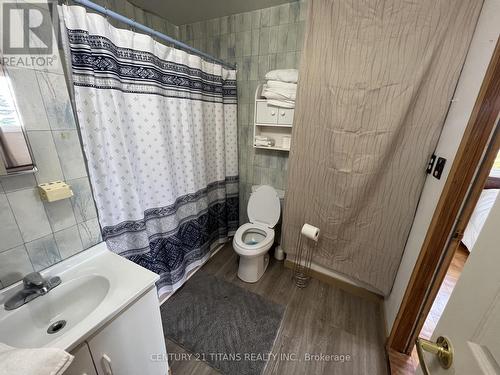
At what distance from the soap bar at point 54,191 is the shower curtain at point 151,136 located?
157mm

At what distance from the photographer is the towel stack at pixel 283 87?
66.6 inches

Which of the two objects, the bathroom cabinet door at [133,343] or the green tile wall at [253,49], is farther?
the green tile wall at [253,49]

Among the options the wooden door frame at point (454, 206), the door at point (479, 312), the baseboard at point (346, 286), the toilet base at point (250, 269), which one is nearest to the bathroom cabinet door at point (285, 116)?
the wooden door frame at point (454, 206)

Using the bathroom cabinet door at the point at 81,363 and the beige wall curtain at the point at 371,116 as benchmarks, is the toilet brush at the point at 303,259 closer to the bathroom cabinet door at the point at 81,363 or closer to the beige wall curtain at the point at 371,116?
the beige wall curtain at the point at 371,116

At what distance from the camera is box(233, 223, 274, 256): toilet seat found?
173 centimetres

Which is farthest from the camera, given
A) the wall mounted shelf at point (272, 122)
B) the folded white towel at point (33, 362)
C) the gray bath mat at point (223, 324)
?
the wall mounted shelf at point (272, 122)

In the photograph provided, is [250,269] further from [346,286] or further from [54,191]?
[54,191]

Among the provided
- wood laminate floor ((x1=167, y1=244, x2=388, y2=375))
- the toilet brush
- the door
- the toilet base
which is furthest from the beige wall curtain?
the door

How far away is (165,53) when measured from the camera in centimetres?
137

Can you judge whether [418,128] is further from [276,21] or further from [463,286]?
[276,21]

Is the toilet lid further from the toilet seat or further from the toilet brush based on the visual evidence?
the toilet brush

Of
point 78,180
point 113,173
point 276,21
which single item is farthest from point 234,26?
point 78,180

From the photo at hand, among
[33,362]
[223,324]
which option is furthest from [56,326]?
[223,324]

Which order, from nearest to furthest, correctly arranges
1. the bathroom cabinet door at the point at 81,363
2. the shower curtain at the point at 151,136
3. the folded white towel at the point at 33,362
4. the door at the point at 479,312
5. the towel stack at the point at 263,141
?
the door at the point at 479,312, the folded white towel at the point at 33,362, the bathroom cabinet door at the point at 81,363, the shower curtain at the point at 151,136, the towel stack at the point at 263,141
